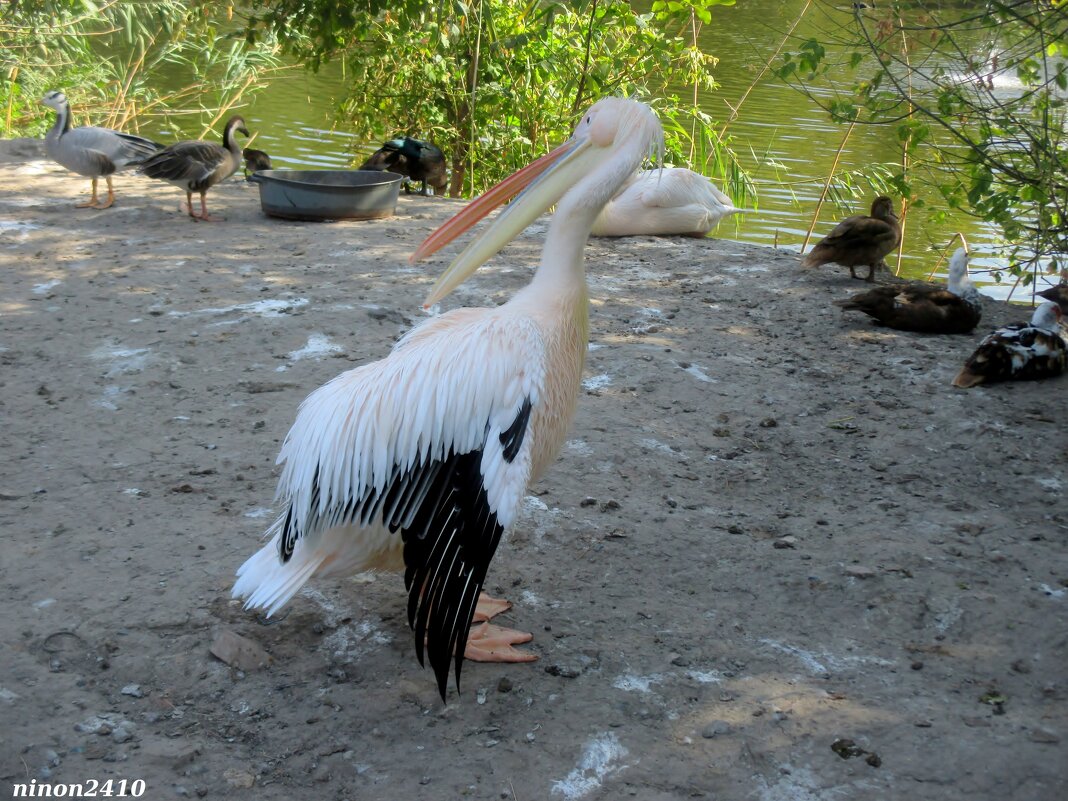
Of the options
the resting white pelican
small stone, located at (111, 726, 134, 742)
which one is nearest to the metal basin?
the resting white pelican

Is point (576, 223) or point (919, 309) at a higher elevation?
point (576, 223)

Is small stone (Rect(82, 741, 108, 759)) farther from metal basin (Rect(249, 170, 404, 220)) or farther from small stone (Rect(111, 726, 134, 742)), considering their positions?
metal basin (Rect(249, 170, 404, 220))

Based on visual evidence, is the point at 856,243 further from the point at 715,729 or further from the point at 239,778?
the point at 239,778

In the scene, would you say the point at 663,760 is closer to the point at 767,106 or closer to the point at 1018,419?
the point at 1018,419

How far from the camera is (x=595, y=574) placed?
3.03 metres

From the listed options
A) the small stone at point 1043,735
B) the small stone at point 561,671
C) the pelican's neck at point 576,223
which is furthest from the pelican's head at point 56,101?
the small stone at point 1043,735

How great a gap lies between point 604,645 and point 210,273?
11.8 ft

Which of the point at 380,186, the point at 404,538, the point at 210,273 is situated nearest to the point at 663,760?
the point at 404,538

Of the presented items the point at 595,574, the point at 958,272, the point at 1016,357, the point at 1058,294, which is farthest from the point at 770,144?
the point at 595,574

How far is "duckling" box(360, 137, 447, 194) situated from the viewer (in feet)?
26.3

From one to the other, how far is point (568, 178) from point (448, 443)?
2.91ft

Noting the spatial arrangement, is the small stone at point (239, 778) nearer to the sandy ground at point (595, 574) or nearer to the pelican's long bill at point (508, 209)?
the sandy ground at point (595, 574)

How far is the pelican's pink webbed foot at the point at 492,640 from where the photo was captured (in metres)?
2.60

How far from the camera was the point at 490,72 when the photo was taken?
802 cm
